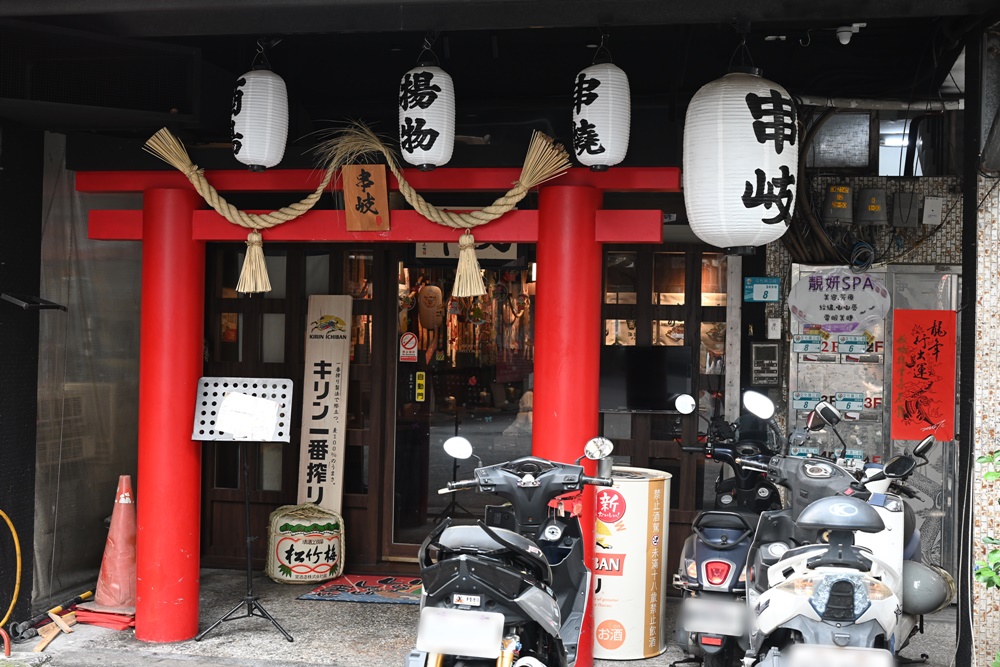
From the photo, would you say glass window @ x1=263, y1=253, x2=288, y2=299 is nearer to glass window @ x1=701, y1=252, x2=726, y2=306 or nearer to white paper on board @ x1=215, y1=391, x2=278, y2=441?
white paper on board @ x1=215, y1=391, x2=278, y2=441

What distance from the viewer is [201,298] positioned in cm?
661

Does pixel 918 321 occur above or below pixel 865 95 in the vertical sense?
below

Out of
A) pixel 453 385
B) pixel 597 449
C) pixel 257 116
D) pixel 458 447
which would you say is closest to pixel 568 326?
pixel 597 449

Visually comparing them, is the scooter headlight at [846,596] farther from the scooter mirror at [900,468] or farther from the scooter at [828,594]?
the scooter mirror at [900,468]

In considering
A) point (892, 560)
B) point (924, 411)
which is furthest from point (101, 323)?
point (924, 411)

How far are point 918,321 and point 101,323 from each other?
6346mm

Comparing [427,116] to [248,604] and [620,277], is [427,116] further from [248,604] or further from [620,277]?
[248,604]

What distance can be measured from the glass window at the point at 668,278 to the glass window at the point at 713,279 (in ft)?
0.54

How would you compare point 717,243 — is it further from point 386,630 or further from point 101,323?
point 101,323

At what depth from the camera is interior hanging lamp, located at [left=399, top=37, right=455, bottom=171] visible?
562 cm

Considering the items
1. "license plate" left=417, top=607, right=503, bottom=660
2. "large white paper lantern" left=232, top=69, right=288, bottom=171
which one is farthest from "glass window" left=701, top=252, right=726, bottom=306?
"license plate" left=417, top=607, right=503, bottom=660

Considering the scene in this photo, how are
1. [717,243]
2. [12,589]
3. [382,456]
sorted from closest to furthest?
[717,243]
[12,589]
[382,456]

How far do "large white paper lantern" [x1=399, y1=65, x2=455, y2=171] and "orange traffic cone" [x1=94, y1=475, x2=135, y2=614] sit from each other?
347 cm

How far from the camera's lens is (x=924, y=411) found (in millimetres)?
7531
